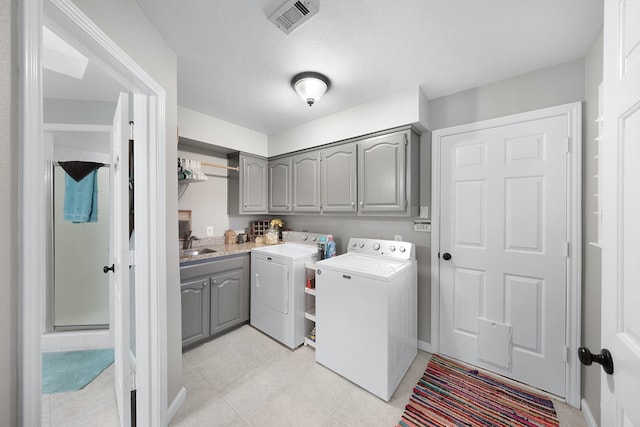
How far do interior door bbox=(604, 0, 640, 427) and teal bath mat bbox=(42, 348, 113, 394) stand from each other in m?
2.94

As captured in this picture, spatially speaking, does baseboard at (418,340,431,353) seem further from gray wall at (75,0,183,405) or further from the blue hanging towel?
the blue hanging towel

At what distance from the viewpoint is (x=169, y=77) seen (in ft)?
5.00

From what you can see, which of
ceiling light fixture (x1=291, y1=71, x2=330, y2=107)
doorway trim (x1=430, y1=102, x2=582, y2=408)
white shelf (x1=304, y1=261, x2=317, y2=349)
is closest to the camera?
doorway trim (x1=430, y1=102, x2=582, y2=408)

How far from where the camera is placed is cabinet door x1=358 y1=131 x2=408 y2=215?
2.12 metres

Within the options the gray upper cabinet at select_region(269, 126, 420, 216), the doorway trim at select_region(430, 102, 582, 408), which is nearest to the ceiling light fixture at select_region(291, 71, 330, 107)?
the gray upper cabinet at select_region(269, 126, 420, 216)

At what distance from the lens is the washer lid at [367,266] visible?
5.66ft

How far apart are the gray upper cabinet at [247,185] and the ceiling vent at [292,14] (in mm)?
1835

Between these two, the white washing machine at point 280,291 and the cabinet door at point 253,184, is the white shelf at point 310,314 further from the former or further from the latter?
the cabinet door at point 253,184

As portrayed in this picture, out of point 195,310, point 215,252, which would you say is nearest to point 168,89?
point 215,252

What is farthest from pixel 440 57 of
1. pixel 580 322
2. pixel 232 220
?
Answer: pixel 232 220

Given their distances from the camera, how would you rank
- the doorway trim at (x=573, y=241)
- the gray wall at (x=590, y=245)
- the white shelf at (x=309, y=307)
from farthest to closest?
the white shelf at (x=309, y=307), the doorway trim at (x=573, y=241), the gray wall at (x=590, y=245)

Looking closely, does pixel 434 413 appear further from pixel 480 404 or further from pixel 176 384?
pixel 176 384

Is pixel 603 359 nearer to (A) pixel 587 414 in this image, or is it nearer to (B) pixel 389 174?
(A) pixel 587 414

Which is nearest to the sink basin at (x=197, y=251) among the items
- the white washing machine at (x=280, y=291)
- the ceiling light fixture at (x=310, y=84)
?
the white washing machine at (x=280, y=291)
